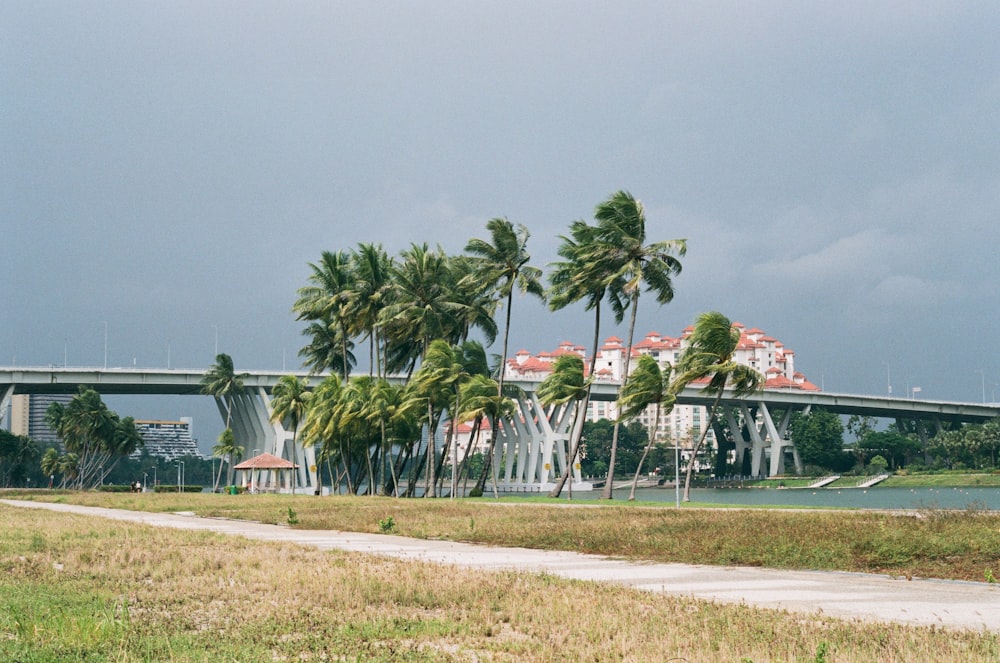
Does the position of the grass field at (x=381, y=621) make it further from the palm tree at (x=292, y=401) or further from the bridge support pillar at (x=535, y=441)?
the bridge support pillar at (x=535, y=441)

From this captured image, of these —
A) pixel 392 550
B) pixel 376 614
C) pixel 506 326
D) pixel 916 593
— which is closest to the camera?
pixel 376 614

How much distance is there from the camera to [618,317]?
50.9 meters

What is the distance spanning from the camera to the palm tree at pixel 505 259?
172 ft

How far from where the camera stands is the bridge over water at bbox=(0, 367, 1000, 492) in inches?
3804

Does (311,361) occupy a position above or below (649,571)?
above

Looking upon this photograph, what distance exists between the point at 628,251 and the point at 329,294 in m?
24.1

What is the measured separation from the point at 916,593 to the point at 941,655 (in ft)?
15.7

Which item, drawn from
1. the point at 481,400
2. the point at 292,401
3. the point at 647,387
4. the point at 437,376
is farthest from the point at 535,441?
the point at 647,387

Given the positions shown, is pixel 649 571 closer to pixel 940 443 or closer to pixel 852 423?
pixel 940 443

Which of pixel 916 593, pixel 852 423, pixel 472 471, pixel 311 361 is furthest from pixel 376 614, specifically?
pixel 472 471

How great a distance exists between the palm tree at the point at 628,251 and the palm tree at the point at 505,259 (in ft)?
18.4

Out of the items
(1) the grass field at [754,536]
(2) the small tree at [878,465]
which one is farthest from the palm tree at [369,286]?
(2) the small tree at [878,465]

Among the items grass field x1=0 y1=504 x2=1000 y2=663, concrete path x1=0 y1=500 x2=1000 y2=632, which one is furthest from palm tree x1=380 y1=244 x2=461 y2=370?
grass field x1=0 y1=504 x2=1000 y2=663

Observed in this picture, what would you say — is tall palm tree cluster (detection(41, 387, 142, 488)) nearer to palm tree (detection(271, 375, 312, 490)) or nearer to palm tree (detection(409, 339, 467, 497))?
palm tree (detection(271, 375, 312, 490))
